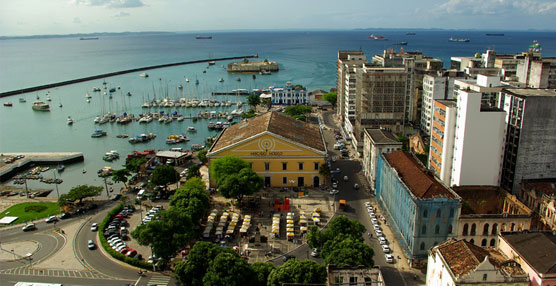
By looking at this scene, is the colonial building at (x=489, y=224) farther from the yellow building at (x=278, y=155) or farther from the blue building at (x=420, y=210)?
the yellow building at (x=278, y=155)

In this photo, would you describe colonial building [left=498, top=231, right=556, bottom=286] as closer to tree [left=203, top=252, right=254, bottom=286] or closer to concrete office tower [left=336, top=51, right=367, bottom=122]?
tree [left=203, top=252, right=254, bottom=286]

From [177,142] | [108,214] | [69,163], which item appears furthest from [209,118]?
[108,214]

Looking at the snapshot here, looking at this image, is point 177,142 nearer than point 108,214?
No

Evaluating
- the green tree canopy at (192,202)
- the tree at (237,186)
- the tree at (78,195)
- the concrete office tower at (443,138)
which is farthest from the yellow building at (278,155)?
the tree at (78,195)

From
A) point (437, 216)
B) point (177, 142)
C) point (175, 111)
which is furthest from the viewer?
point (175, 111)

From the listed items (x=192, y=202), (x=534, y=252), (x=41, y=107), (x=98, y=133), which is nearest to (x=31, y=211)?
(x=192, y=202)

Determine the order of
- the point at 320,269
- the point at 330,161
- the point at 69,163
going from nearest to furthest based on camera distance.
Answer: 1. the point at 320,269
2. the point at 330,161
3. the point at 69,163

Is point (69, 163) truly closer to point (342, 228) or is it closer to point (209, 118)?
point (209, 118)
